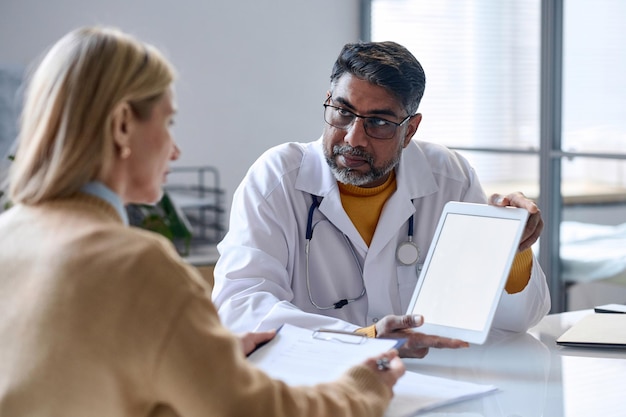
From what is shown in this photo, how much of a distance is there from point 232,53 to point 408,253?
2965mm

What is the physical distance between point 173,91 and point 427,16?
3661mm

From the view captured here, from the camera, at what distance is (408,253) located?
213 cm

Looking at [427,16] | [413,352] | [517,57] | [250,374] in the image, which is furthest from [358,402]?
[427,16]

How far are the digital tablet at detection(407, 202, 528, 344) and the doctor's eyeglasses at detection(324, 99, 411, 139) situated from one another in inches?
15.6

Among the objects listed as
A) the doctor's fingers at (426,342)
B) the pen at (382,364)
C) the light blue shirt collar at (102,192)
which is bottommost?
the doctor's fingers at (426,342)

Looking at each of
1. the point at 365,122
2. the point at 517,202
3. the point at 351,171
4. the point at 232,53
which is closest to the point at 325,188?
the point at 351,171

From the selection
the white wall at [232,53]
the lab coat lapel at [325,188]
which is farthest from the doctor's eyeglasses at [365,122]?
the white wall at [232,53]

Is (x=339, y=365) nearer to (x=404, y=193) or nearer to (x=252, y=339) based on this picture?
(x=252, y=339)

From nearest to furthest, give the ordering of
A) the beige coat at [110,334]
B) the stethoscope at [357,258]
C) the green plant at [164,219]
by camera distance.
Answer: the beige coat at [110,334], the stethoscope at [357,258], the green plant at [164,219]

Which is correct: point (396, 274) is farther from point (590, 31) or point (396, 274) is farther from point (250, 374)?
point (590, 31)

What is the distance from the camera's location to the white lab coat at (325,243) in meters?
1.99

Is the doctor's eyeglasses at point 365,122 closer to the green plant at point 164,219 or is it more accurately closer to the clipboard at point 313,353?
the clipboard at point 313,353

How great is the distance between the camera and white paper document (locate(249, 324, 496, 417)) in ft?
4.65

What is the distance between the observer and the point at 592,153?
374cm
